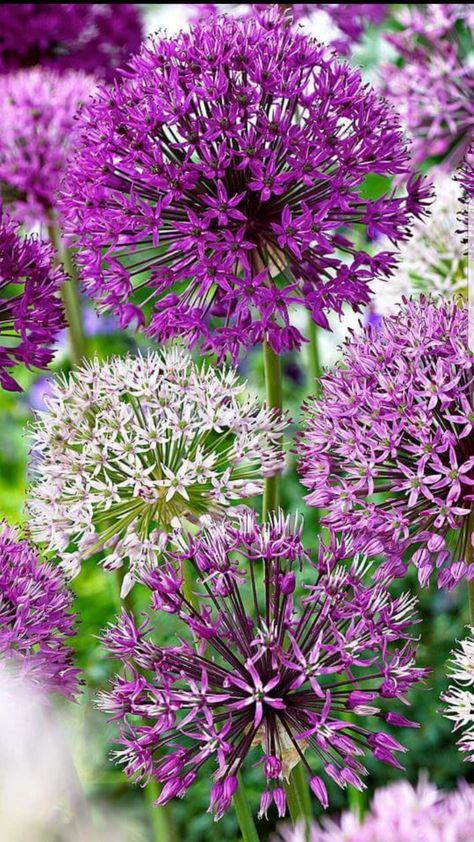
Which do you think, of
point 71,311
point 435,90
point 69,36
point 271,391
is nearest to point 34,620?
point 271,391

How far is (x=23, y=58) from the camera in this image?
153 centimetres

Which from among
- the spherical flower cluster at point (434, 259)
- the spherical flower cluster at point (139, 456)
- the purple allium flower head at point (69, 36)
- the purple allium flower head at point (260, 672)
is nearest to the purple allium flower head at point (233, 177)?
the spherical flower cluster at point (139, 456)

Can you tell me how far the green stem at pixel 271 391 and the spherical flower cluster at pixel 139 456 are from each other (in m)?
0.02

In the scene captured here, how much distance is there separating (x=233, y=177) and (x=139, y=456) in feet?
0.75

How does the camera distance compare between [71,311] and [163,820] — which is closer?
[163,820]

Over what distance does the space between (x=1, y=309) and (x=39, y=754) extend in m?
0.37

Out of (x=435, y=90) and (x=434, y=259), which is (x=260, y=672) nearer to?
(x=434, y=259)

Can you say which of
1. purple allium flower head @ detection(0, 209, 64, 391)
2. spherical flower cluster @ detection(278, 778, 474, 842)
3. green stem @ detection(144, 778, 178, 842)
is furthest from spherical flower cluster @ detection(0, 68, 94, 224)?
spherical flower cluster @ detection(278, 778, 474, 842)

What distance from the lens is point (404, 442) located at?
2.53 feet

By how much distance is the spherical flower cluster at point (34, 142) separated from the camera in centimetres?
124

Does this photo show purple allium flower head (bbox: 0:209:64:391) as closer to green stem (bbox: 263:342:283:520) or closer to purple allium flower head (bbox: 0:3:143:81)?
green stem (bbox: 263:342:283:520)

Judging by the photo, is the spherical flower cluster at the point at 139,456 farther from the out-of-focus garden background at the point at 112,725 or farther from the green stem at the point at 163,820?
the green stem at the point at 163,820

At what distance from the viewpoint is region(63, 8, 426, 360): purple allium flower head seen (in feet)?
2.57

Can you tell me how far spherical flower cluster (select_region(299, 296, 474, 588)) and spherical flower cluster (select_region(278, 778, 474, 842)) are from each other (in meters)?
0.23
